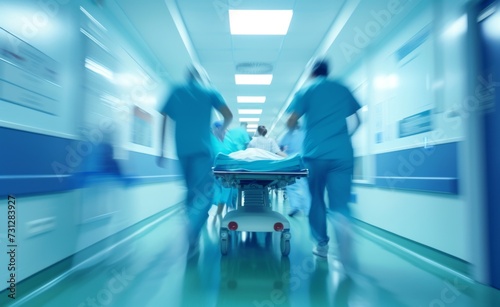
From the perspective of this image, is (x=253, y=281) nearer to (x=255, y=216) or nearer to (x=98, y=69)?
(x=255, y=216)

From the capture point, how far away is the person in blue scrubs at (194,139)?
2426 millimetres

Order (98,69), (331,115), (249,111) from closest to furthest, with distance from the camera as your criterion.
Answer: (331,115)
(98,69)
(249,111)

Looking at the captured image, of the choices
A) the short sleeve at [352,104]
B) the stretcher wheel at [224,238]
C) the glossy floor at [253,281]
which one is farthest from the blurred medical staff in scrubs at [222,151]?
the short sleeve at [352,104]

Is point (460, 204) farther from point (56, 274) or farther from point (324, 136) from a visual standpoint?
point (56, 274)

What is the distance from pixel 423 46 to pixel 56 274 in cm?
359

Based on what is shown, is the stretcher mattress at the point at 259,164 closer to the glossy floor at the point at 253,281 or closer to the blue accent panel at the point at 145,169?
the glossy floor at the point at 253,281

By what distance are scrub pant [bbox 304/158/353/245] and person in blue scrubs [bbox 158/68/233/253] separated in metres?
0.86

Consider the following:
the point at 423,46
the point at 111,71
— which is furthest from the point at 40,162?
the point at 423,46

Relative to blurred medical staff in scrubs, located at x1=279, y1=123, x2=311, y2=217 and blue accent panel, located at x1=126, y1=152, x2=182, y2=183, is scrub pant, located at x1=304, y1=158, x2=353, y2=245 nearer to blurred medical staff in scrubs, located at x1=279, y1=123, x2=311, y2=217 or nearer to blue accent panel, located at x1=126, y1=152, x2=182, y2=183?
blurred medical staff in scrubs, located at x1=279, y1=123, x2=311, y2=217

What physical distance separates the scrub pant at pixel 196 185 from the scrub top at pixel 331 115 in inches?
35.7

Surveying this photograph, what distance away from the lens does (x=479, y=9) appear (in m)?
1.97

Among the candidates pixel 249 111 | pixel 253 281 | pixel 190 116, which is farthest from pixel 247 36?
pixel 249 111

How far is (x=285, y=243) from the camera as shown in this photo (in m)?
2.45

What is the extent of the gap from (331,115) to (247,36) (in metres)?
2.71
